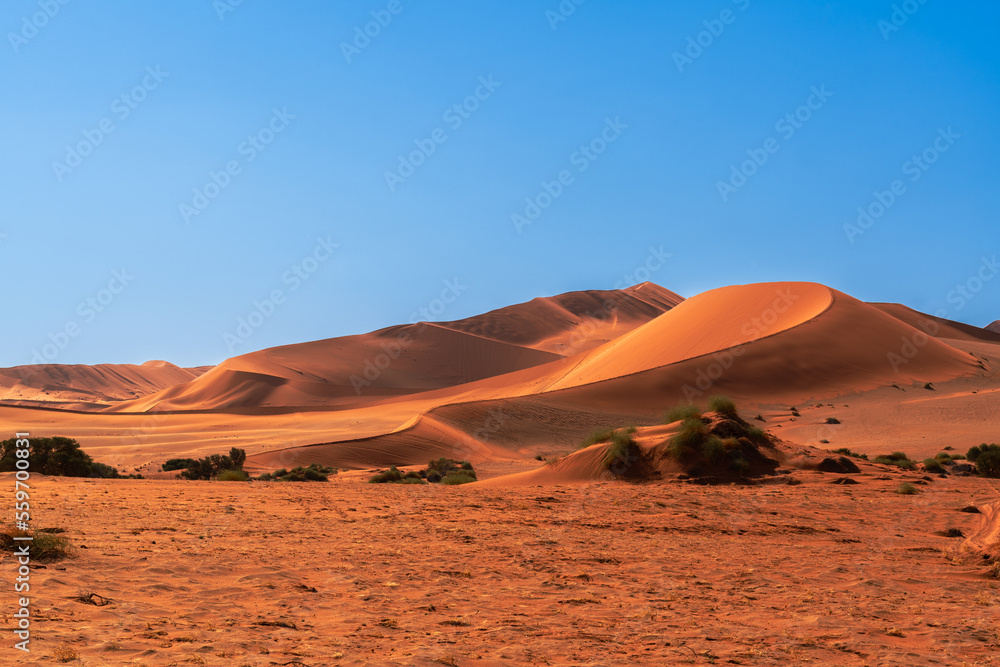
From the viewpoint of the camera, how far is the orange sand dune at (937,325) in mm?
90756

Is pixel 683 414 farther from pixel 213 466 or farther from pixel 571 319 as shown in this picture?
pixel 571 319

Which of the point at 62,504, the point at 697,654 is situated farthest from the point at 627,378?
the point at 697,654

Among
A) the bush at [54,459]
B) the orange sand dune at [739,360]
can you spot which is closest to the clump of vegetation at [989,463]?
the orange sand dune at [739,360]

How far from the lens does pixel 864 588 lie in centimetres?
835

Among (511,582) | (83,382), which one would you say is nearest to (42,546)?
(511,582)

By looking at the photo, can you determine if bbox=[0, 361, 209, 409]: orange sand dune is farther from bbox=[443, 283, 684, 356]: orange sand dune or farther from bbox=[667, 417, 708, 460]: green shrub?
bbox=[667, 417, 708, 460]: green shrub

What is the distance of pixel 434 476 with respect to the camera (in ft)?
77.2

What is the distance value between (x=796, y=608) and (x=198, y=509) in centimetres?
977

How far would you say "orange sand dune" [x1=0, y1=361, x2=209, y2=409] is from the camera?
111 meters

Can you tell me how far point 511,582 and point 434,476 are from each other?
15.4 metres

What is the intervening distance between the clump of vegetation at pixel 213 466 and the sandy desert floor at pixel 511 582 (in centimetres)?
935

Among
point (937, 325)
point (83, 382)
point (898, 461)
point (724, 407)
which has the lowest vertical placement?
point (898, 461)

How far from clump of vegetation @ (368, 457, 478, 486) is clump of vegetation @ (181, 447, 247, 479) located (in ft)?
16.9

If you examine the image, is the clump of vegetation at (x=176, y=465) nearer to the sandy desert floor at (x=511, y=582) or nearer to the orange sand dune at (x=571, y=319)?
the sandy desert floor at (x=511, y=582)
